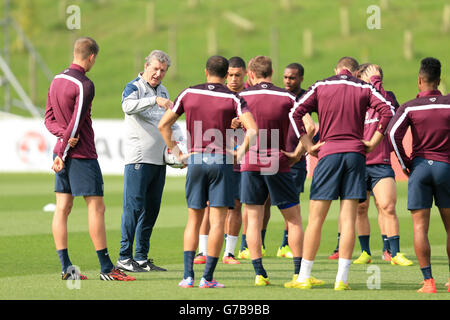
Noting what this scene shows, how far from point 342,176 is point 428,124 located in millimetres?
1017

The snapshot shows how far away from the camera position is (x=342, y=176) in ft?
29.0

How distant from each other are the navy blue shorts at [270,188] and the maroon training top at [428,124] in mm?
1213

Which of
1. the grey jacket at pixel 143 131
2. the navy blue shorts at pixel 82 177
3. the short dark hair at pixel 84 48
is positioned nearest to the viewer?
the navy blue shorts at pixel 82 177

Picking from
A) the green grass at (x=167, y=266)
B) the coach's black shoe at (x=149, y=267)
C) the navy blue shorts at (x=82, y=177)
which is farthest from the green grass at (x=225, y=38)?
the navy blue shorts at (x=82, y=177)

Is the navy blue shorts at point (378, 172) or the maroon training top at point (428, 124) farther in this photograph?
the navy blue shorts at point (378, 172)

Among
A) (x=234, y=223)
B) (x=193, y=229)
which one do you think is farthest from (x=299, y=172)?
(x=193, y=229)

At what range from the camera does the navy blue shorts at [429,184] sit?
344 inches

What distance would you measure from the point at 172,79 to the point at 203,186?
52262mm

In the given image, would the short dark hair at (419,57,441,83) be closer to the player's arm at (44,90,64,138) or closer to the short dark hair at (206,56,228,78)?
the short dark hair at (206,56,228,78)

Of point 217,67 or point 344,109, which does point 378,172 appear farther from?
point 217,67

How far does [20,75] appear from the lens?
217ft

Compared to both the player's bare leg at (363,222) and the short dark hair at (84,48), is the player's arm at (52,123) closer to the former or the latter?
the short dark hair at (84,48)

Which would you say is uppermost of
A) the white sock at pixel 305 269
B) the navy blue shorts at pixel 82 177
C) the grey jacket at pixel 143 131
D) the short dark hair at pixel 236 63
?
the short dark hair at pixel 236 63
